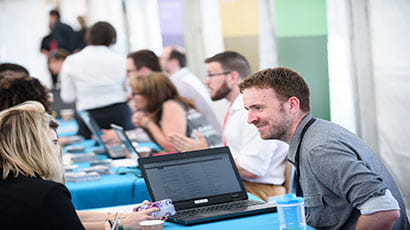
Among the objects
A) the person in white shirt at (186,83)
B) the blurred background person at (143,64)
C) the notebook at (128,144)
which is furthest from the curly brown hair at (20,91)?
the blurred background person at (143,64)

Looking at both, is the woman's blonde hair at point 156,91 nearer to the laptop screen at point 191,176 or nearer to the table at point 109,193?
the table at point 109,193

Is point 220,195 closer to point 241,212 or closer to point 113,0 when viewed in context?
point 241,212

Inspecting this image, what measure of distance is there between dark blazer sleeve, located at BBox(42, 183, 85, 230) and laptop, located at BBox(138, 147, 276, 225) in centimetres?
50

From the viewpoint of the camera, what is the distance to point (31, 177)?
2.37m

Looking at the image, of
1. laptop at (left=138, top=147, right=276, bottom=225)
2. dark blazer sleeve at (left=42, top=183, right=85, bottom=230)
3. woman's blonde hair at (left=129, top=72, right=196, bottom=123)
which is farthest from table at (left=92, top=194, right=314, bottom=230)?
woman's blonde hair at (left=129, top=72, right=196, bottom=123)

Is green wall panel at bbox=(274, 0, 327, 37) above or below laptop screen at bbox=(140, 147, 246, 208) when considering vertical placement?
above

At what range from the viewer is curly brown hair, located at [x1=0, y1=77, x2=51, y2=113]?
4125 millimetres

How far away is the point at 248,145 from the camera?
4.04m

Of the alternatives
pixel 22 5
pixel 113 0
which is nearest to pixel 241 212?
pixel 113 0

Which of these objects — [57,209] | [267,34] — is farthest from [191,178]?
[267,34]

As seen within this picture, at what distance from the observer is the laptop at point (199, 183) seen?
9.23 feet

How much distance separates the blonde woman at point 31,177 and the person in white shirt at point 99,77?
13.5ft

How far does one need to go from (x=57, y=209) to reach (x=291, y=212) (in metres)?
0.74

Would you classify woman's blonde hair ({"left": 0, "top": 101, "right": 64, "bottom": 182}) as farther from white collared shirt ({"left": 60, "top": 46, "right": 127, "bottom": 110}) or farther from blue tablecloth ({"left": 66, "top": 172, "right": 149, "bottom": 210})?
white collared shirt ({"left": 60, "top": 46, "right": 127, "bottom": 110})
